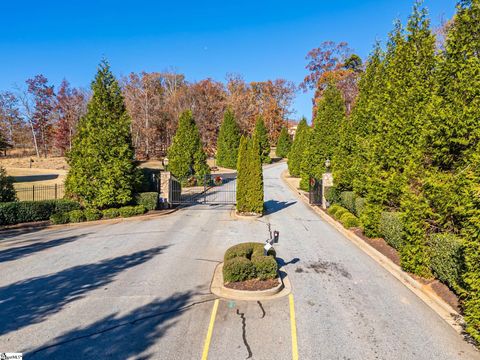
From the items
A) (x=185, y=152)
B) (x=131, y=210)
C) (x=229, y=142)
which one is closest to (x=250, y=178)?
(x=131, y=210)

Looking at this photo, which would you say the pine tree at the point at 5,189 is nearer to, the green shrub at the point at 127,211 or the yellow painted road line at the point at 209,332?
the green shrub at the point at 127,211

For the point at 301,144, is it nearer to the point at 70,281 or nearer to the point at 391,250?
the point at 391,250

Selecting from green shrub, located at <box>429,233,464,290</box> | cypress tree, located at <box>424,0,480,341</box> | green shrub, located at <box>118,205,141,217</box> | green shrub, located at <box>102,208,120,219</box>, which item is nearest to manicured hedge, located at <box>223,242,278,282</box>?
green shrub, located at <box>429,233,464,290</box>

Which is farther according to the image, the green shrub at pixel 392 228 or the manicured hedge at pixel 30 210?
the manicured hedge at pixel 30 210

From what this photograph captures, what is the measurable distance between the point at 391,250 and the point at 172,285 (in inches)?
330

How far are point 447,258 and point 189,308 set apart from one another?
6629 millimetres

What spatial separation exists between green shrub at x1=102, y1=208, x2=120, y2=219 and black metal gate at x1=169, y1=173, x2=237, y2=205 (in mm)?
3933

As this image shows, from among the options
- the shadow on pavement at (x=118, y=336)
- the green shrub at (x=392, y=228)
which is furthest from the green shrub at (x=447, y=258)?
the shadow on pavement at (x=118, y=336)

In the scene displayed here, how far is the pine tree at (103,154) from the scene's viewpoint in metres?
18.2

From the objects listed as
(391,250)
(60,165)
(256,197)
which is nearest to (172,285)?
(391,250)

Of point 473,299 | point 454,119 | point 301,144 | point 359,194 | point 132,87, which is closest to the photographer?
point 473,299

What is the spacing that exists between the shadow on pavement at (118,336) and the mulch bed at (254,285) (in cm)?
132

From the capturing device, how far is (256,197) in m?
18.8

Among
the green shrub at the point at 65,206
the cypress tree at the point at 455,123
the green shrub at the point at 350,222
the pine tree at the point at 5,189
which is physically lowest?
the green shrub at the point at 350,222
